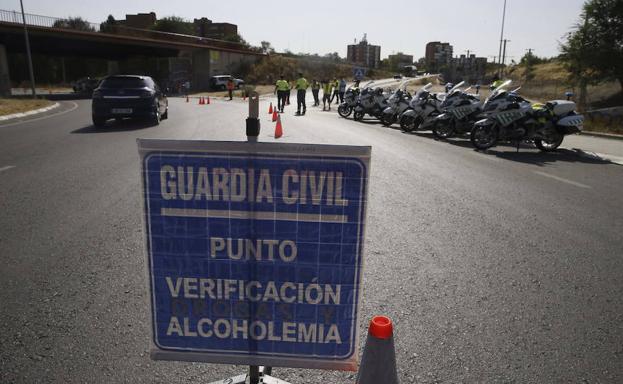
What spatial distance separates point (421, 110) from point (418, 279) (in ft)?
44.4

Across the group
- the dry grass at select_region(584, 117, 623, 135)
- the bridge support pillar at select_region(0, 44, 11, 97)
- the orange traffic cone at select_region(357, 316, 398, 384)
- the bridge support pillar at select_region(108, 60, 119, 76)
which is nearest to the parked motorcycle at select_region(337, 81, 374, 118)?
the dry grass at select_region(584, 117, 623, 135)

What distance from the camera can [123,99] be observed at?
15.0 m

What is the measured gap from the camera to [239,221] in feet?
6.64

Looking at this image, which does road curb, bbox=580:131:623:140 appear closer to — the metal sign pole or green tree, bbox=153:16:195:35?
the metal sign pole

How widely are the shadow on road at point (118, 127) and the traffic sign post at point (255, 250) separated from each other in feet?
44.6

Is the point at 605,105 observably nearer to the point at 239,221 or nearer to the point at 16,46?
the point at 239,221

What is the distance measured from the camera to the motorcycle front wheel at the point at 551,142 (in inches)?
479

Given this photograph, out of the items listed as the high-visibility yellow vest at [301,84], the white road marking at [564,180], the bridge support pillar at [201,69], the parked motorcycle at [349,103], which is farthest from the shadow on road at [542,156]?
the bridge support pillar at [201,69]

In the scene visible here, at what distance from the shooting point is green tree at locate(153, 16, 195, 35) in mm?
100250

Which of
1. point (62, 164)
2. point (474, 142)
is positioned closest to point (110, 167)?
point (62, 164)

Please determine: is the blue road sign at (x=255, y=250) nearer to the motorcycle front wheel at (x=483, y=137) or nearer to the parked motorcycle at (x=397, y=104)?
the motorcycle front wheel at (x=483, y=137)

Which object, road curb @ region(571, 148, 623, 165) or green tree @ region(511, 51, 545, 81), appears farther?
green tree @ region(511, 51, 545, 81)

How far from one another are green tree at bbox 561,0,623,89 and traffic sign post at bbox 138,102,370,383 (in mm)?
31250

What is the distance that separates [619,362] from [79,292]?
373cm
